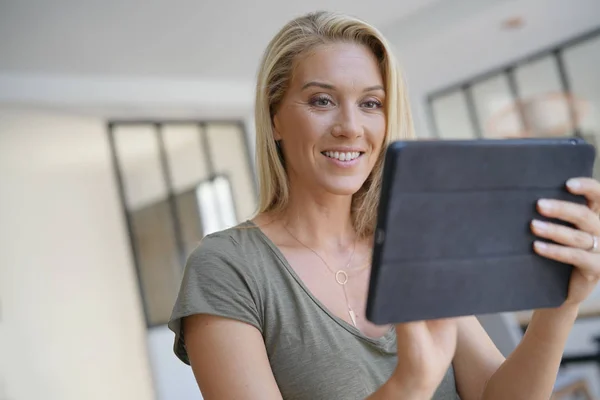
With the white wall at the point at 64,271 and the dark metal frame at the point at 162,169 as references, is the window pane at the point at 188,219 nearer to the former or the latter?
the dark metal frame at the point at 162,169

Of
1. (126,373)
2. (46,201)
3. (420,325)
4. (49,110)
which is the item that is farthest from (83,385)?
(420,325)

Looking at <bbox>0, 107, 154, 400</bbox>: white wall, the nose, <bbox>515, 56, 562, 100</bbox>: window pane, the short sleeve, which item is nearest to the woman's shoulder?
the short sleeve

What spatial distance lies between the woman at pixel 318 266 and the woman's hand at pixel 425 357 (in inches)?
2.3

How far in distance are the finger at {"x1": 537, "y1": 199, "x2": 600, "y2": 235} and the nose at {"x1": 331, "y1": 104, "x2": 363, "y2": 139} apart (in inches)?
15.9

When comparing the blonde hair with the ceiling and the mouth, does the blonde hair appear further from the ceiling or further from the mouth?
the ceiling

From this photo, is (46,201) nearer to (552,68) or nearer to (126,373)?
(126,373)

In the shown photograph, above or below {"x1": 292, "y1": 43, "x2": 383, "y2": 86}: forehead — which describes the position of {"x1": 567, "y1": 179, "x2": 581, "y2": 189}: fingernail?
below

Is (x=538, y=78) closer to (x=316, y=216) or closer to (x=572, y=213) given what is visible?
(x=316, y=216)

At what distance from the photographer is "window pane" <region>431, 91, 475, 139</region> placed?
7.43 meters

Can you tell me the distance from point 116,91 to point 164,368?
96.9 inches

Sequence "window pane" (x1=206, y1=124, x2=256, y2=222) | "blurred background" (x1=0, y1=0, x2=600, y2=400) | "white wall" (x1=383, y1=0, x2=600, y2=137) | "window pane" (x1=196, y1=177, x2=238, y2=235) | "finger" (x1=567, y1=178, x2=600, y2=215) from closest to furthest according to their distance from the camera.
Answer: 1. "finger" (x1=567, y1=178, x2=600, y2=215)
2. "blurred background" (x1=0, y1=0, x2=600, y2=400)
3. "white wall" (x1=383, y1=0, x2=600, y2=137)
4. "window pane" (x1=196, y1=177, x2=238, y2=235)
5. "window pane" (x1=206, y1=124, x2=256, y2=222)

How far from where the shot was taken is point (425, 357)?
70 cm

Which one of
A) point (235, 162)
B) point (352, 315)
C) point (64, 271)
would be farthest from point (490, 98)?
point (352, 315)

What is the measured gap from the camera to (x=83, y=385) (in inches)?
218
